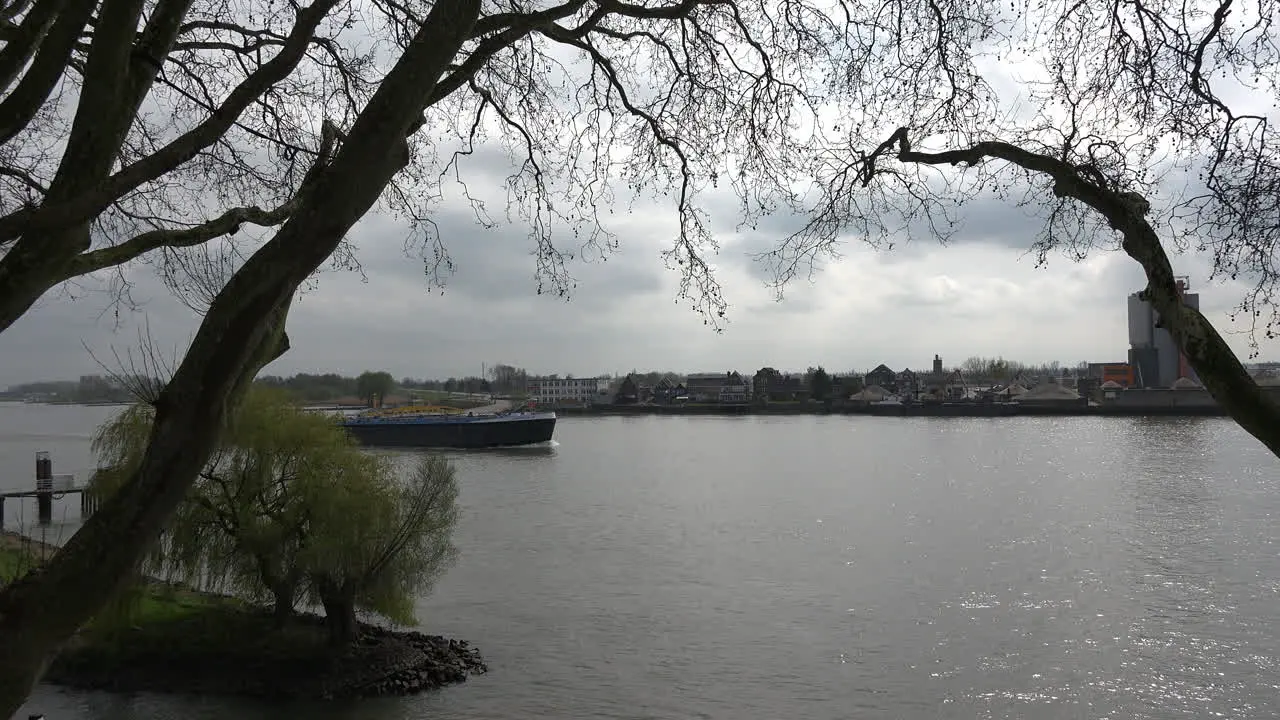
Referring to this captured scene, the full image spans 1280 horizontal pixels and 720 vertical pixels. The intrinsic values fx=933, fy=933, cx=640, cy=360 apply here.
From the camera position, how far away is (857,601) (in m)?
17.2

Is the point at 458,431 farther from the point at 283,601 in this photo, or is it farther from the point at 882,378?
the point at 882,378

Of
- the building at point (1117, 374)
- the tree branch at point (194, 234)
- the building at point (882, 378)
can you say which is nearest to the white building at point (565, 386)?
the building at point (882, 378)

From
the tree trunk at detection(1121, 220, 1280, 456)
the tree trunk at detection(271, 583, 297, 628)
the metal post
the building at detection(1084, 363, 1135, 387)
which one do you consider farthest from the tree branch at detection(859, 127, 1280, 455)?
the building at detection(1084, 363, 1135, 387)

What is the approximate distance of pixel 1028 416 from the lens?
95.4 m

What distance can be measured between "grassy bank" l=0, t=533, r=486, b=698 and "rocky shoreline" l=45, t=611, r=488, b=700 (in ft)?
0.04

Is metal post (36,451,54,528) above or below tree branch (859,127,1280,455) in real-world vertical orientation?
below

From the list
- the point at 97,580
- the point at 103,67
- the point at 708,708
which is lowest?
the point at 708,708

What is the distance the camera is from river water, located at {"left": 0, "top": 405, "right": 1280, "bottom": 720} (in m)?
12.3

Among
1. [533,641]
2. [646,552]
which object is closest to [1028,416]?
[646,552]

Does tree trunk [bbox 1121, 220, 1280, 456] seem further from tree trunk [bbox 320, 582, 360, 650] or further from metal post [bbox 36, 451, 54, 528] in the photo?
Answer: metal post [bbox 36, 451, 54, 528]

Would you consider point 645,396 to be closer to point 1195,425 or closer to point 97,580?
point 1195,425

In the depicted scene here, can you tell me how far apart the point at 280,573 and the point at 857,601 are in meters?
10.00


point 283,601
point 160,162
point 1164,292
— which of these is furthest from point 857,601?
point 160,162

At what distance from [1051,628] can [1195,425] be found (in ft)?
211
